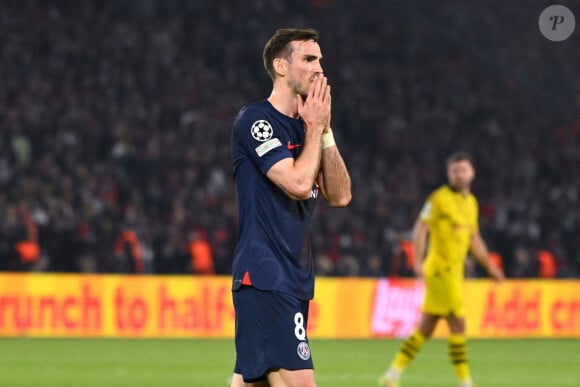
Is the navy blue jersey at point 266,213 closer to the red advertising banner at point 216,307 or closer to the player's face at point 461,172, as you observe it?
the player's face at point 461,172

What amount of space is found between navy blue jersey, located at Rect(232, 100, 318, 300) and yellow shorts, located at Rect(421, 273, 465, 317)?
5992 millimetres

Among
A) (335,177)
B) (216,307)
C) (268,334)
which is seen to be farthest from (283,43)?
(216,307)

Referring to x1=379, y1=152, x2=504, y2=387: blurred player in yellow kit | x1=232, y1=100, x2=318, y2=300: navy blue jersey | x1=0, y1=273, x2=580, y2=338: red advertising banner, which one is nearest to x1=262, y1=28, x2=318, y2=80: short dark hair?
x1=232, y1=100, x2=318, y2=300: navy blue jersey

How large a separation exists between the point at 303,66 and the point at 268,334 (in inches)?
42.7

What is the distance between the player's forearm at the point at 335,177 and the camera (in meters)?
4.92

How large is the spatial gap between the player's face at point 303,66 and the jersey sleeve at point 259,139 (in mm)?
190

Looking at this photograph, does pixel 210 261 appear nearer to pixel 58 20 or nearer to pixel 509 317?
pixel 509 317

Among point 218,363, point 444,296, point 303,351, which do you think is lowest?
point 218,363

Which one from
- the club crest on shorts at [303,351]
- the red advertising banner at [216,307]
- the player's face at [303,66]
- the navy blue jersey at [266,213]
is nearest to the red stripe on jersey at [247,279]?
the navy blue jersey at [266,213]

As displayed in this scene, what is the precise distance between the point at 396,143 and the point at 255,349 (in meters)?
22.7

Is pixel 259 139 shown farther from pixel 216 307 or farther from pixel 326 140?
pixel 216 307

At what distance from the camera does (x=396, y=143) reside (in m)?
27.4

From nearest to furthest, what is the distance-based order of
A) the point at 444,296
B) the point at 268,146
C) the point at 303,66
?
1. the point at 268,146
2. the point at 303,66
3. the point at 444,296

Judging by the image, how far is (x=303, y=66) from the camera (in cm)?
490
